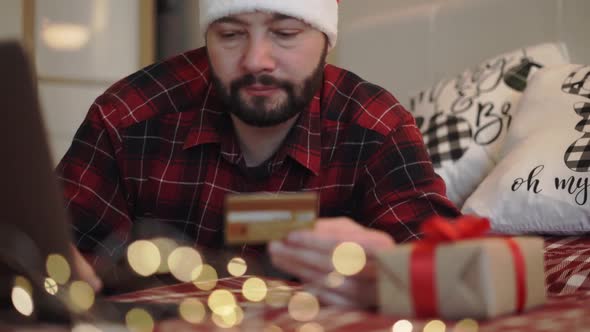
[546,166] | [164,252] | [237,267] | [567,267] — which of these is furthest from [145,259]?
[546,166]

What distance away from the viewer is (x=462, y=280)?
0.64m

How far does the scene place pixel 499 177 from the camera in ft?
5.06

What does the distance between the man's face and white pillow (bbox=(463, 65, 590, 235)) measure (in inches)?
19.5

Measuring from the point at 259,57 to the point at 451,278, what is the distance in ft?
2.01

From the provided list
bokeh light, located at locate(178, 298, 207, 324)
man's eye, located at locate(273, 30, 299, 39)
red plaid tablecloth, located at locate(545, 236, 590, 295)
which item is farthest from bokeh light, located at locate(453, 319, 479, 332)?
man's eye, located at locate(273, 30, 299, 39)

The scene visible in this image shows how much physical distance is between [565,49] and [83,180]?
1.19 meters

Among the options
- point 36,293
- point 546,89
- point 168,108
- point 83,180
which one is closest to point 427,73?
point 546,89

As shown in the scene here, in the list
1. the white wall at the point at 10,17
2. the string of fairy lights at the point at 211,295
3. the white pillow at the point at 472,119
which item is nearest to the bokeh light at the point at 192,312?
the string of fairy lights at the point at 211,295

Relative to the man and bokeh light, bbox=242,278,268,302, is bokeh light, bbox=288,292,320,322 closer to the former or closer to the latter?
bokeh light, bbox=242,278,268,302

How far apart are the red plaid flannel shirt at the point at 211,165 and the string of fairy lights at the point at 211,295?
34 cm

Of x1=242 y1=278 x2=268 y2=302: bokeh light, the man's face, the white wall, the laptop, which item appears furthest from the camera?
the white wall

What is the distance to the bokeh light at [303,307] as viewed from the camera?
2.29 feet

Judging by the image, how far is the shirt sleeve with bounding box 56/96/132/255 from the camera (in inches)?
50.9

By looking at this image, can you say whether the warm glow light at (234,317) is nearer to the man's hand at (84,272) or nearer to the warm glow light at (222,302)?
the warm glow light at (222,302)
